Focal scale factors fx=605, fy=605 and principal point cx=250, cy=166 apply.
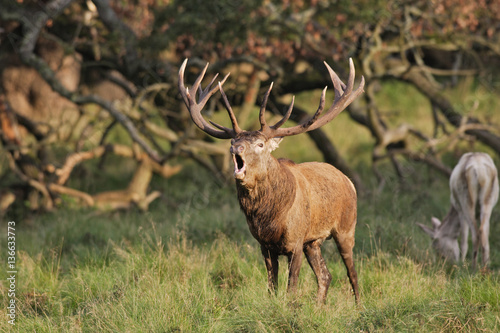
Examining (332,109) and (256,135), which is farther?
(332,109)

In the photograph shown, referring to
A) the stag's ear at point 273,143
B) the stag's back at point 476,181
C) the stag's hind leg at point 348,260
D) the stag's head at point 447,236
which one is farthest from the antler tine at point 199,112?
the stag's back at point 476,181

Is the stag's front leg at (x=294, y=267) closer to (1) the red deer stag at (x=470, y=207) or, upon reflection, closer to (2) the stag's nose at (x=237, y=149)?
(2) the stag's nose at (x=237, y=149)

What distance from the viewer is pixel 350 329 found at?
4973mm

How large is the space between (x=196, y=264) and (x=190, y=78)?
5485 millimetres

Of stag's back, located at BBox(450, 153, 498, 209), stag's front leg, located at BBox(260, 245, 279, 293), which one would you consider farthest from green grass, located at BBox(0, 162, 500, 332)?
stag's back, located at BBox(450, 153, 498, 209)

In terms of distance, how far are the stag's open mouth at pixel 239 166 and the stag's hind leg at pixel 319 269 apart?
4.49 ft

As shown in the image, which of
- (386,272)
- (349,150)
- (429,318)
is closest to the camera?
(429,318)

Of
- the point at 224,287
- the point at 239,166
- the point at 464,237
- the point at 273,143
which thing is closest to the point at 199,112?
the point at 273,143

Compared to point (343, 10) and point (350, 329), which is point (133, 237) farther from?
point (343, 10)

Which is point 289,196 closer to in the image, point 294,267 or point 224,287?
point 294,267

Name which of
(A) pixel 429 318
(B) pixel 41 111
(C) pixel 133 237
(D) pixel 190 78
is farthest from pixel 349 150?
(A) pixel 429 318

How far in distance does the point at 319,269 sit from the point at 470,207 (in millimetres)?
3015

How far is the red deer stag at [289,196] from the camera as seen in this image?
5.12 meters

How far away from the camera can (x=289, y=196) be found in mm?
5367
